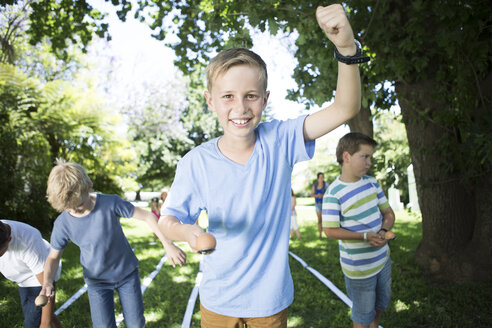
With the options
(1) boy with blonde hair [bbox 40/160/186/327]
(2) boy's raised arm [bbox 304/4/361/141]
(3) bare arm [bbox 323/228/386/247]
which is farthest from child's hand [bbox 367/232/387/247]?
(1) boy with blonde hair [bbox 40/160/186/327]

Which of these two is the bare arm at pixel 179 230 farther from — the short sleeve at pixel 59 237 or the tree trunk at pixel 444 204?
the tree trunk at pixel 444 204

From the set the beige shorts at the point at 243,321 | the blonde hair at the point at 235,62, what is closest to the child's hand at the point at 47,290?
the beige shorts at the point at 243,321

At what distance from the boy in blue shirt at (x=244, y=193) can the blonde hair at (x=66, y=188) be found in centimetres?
152

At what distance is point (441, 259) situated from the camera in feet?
18.2

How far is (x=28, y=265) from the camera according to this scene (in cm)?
318

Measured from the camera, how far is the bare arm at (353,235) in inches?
119

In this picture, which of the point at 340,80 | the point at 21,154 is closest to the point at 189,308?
the point at 340,80

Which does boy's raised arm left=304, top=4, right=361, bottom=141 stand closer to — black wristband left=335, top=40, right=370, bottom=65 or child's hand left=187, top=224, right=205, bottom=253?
black wristband left=335, top=40, right=370, bottom=65

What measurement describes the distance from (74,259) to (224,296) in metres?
7.32

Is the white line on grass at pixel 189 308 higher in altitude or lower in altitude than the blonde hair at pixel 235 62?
lower

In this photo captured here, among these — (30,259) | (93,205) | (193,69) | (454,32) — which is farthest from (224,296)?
(193,69)

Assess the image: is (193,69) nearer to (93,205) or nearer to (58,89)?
(93,205)

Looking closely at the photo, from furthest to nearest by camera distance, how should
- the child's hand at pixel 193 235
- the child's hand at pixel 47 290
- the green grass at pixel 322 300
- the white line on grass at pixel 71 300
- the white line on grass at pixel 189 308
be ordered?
the white line on grass at pixel 71 300 < the white line on grass at pixel 189 308 < the green grass at pixel 322 300 < the child's hand at pixel 47 290 < the child's hand at pixel 193 235

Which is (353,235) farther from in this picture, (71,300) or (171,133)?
(171,133)
